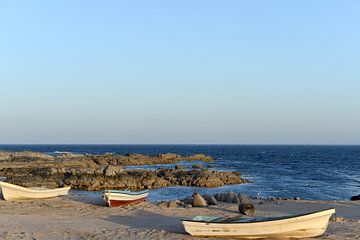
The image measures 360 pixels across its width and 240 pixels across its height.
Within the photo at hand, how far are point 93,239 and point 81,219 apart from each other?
12.5 feet

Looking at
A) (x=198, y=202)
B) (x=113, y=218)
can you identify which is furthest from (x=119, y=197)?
(x=198, y=202)

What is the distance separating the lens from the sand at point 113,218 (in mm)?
14719

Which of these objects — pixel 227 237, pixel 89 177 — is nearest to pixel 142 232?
pixel 227 237

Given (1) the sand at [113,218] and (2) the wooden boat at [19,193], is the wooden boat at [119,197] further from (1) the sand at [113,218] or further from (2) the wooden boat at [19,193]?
(2) the wooden boat at [19,193]

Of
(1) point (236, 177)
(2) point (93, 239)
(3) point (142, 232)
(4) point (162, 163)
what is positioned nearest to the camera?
(2) point (93, 239)

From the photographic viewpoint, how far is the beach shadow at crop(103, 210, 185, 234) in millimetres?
15852

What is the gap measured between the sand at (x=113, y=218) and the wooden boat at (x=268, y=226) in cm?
58

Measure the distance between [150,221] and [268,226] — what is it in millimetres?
5220

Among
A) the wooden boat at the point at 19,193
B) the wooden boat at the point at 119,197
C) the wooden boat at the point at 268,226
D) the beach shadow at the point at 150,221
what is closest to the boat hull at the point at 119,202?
the wooden boat at the point at 119,197

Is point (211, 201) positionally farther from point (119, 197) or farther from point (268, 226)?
point (268, 226)

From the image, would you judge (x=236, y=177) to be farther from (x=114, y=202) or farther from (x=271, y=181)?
(x=114, y=202)

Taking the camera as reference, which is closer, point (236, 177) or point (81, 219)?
point (81, 219)

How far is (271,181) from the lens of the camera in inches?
1827

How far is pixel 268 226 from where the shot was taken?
45.4ft
